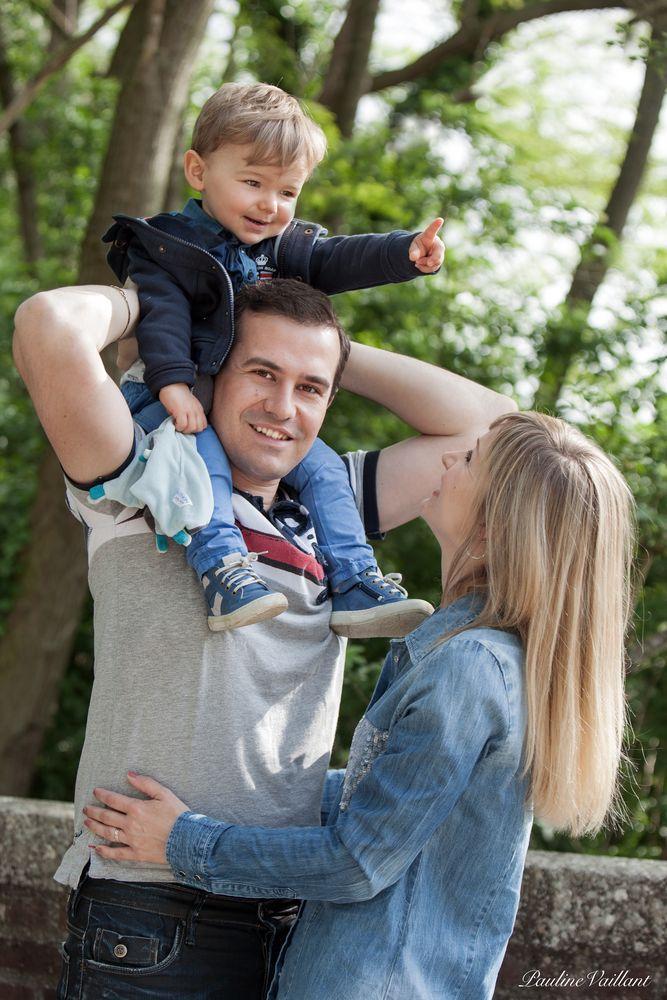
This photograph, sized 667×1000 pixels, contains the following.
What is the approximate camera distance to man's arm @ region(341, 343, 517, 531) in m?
2.71

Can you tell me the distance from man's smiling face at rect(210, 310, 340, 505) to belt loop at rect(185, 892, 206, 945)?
2.93ft

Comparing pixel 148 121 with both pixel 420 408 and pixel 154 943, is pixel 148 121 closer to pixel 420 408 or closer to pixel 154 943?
pixel 420 408

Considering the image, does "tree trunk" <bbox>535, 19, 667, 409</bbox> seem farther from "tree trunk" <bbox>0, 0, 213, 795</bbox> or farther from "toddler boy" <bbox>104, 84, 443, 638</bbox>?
"tree trunk" <bbox>0, 0, 213, 795</bbox>

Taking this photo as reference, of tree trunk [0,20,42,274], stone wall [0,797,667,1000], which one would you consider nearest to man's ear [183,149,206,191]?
stone wall [0,797,667,1000]

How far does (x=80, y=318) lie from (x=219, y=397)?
42 cm

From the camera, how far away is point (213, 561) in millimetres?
2166

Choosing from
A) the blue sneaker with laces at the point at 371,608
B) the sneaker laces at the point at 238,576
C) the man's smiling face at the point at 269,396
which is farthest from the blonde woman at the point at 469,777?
the man's smiling face at the point at 269,396

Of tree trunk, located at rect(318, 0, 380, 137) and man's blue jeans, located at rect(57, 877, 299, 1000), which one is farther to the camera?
tree trunk, located at rect(318, 0, 380, 137)

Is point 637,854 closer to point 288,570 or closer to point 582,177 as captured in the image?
point 288,570

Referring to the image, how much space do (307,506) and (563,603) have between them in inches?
30.9

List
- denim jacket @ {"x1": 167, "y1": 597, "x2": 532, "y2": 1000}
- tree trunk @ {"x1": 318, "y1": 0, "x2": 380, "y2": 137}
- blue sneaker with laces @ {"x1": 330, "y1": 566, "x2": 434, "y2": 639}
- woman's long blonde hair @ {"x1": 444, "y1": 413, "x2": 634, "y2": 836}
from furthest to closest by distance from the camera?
tree trunk @ {"x1": 318, "y1": 0, "x2": 380, "y2": 137}
blue sneaker with laces @ {"x1": 330, "y1": 566, "x2": 434, "y2": 639}
woman's long blonde hair @ {"x1": 444, "y1": 413, "x2": 634, "y2": 836}
denim jacket @ {"x1": 167, "y1": 597, "x2": 532, "y2": 1000}

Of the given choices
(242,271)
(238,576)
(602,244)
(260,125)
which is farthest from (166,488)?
(602,244)

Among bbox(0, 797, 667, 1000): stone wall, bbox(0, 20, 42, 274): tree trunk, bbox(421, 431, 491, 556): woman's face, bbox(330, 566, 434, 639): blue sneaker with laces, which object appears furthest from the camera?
bbox(0, 20, 42, 274): tree trunk

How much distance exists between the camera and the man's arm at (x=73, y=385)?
2.06 metres
